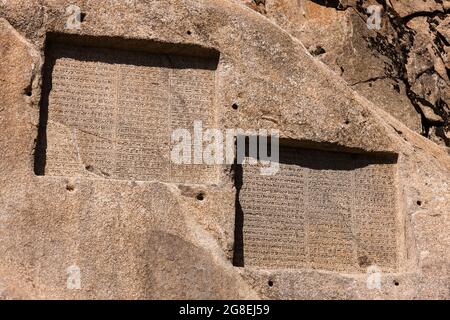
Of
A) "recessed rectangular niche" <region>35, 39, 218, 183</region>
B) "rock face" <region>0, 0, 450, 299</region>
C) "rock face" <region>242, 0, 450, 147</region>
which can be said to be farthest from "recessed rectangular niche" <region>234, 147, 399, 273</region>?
"rock face" <region>242, 0, 450, 147</region>

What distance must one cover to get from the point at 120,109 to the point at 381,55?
3.10 meters

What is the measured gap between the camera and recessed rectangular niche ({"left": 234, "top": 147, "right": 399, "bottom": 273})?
24.7ft

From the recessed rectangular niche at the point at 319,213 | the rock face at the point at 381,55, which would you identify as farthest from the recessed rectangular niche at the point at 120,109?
the rock face at the point at 381,55

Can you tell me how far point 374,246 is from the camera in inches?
306

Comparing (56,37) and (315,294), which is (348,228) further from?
(56,37)

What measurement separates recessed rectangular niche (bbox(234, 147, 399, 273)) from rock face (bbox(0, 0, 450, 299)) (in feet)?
0.04

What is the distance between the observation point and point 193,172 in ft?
24.7

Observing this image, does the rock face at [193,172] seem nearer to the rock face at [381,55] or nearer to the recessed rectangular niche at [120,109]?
the recessed rectangular niche at [120,109]

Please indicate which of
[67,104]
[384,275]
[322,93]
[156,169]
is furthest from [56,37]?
[384,275]

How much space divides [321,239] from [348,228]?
283 millimetres

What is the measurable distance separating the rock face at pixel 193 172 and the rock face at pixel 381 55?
0.80 m

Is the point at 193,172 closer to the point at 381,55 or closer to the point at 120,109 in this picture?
the point at 120,109

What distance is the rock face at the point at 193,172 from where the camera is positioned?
22.7 ft

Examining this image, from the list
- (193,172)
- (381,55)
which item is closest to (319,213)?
(193,172)
